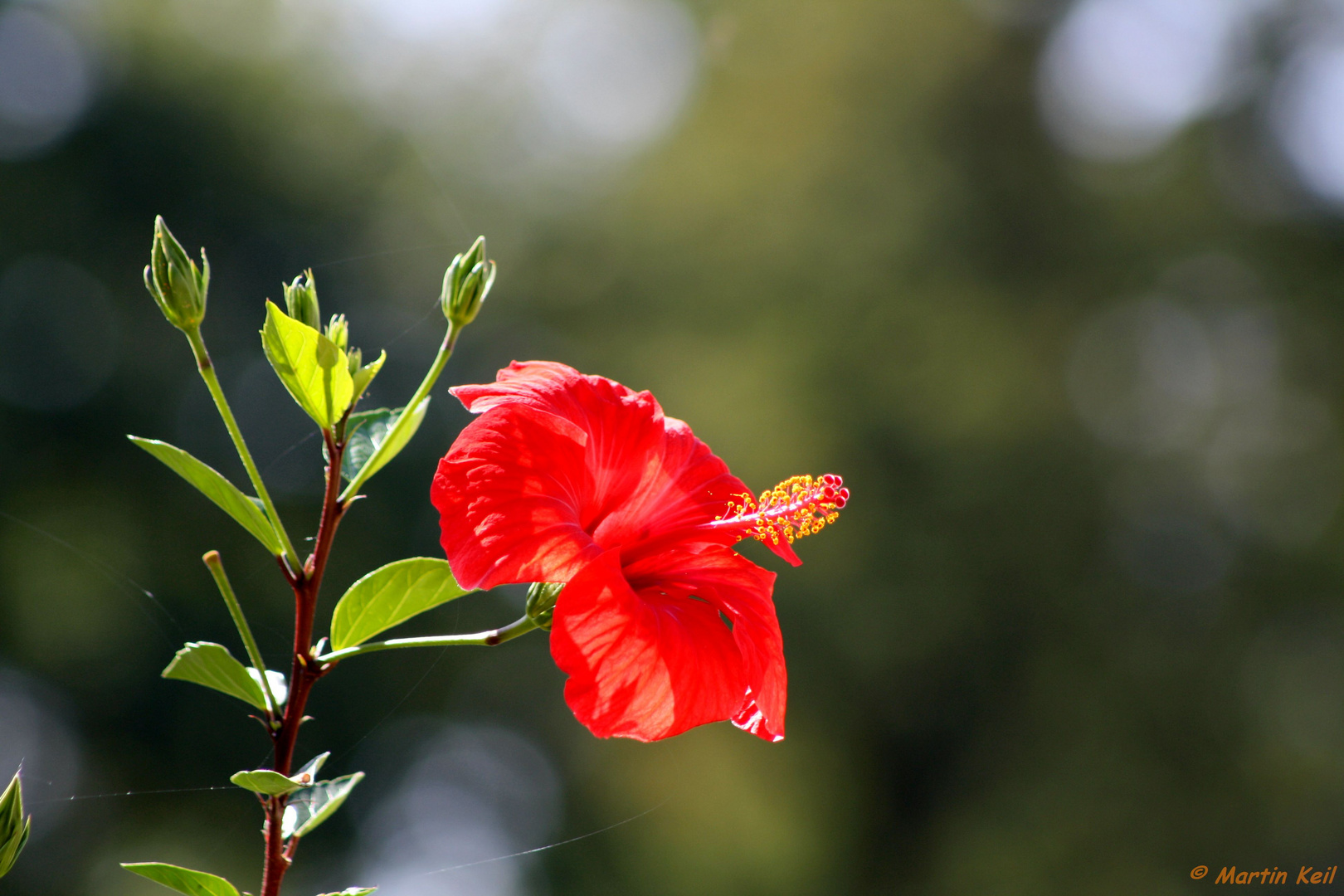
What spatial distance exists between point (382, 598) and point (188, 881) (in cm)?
24

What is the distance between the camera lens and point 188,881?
71 centimetres

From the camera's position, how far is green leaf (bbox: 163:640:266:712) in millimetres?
670

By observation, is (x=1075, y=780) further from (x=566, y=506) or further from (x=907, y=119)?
(x=566, y=506)

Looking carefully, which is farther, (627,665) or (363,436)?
(363,436)

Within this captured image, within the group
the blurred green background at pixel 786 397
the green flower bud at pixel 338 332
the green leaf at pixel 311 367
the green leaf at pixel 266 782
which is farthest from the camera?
the blurred green background at pixel 786 397

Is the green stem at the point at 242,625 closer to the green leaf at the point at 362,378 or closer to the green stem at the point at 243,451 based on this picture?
the green stem at the point at 243,451

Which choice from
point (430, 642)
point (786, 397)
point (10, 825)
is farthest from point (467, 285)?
point (786, 397)

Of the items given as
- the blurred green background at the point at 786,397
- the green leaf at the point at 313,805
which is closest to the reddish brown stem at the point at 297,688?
the green leaf at the point at 313,805

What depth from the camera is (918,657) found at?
24.2 ft

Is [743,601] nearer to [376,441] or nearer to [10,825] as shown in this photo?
[376,441]

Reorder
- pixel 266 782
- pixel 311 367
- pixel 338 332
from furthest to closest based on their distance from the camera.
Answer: pixel 338 332
pixel 311 367
pixel 266 782

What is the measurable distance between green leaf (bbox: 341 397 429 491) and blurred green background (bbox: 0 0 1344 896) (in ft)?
15.5

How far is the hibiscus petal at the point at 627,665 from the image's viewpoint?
0.68 metres

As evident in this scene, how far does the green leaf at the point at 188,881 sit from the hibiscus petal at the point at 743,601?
384 millimetres
